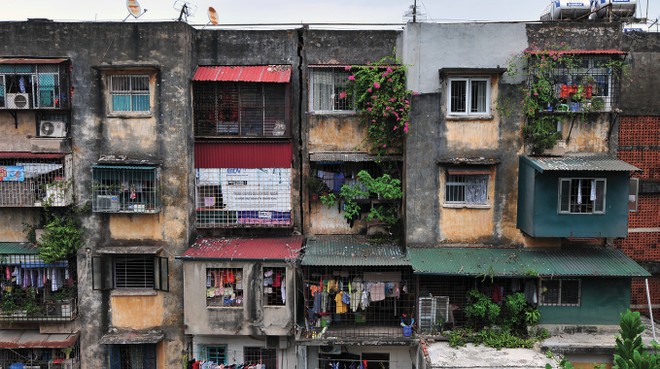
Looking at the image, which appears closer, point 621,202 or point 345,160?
point 621,202

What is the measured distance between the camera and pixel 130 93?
15.0 m

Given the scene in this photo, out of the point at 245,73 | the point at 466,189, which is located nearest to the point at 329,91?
the point at 245,73

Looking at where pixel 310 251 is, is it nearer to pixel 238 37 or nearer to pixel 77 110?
pixel 238 37

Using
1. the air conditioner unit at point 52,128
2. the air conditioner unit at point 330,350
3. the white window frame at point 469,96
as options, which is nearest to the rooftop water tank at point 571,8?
the white window frame at point 469,96

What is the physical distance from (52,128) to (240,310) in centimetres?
758

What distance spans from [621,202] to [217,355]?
12182 mm

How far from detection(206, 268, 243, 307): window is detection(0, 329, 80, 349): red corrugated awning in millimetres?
4345

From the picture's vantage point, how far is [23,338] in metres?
15.3

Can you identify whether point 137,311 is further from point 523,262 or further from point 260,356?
point 523,262

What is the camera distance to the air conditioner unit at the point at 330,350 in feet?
49.5

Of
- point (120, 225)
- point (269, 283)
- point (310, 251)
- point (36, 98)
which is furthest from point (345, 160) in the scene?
point (36, 98)

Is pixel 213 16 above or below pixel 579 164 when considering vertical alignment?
above

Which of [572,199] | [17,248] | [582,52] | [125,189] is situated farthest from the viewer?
[17,248]

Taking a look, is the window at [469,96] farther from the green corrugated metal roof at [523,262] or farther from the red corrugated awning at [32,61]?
the red corrugated awning at [32,61]
